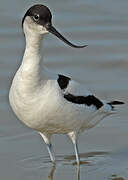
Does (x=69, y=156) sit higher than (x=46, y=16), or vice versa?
(x=46, y=16)

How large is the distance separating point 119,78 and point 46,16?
10.7 feet

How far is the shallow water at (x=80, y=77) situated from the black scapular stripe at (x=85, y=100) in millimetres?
638

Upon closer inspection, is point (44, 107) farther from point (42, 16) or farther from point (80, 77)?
point (80, 77)

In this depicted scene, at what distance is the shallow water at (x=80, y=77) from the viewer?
7.86 m

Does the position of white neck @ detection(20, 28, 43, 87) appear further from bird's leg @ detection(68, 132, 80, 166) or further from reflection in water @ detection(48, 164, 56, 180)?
reflection in water @ detection(48, 164, 56, 180)

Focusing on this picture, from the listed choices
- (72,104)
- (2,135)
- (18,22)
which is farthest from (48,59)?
(72,104)

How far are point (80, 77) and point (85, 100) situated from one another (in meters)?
2.39

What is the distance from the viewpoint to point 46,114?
7.00 metres

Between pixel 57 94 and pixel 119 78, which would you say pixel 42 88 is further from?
pixel 119 78

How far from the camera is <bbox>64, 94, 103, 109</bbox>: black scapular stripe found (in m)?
7.23

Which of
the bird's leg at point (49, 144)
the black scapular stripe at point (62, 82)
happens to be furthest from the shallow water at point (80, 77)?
the black scapular stripe at point (62, 82)

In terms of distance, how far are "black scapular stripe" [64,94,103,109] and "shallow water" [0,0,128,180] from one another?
2.09 feet

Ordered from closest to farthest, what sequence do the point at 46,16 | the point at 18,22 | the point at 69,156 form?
the point at 46,16 → the point at 69,156 → the point at 18,22

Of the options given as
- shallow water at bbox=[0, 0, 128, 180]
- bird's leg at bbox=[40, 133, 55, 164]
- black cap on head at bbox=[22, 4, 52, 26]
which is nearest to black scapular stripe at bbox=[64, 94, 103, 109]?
bird's leg at bbox=[40, 133, 55, 164]
